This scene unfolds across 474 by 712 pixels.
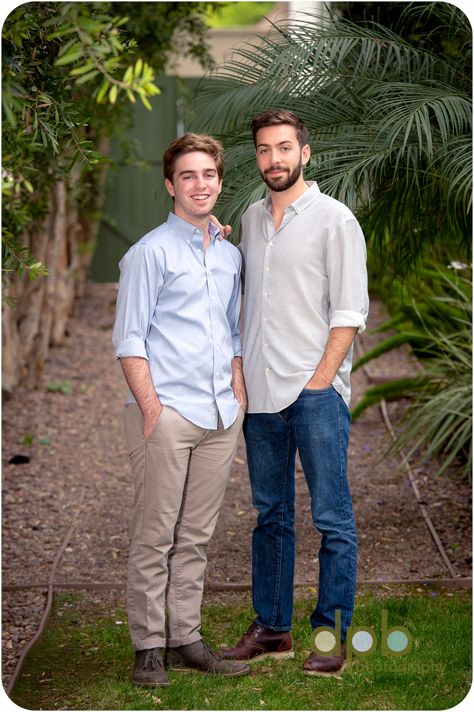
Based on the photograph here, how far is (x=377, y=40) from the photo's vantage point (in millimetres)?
4070

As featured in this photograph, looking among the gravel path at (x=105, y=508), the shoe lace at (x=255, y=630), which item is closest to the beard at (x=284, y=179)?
the shoe lace at (x=255, y=630)

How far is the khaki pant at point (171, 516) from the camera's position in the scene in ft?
10.5

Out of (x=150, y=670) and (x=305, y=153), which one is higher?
(x=305, y=153)

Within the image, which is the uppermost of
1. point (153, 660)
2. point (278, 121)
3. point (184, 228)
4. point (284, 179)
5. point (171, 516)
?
point (278, 121)

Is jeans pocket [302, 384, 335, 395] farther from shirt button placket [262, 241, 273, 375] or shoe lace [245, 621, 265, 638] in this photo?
shoe lace [245, 621, 265, 638]

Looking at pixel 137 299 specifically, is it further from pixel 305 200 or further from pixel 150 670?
pixel 150 670

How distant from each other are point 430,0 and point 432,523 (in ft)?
8.55

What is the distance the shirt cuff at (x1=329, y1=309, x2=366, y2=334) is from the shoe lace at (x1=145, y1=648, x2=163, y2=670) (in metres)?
1.25

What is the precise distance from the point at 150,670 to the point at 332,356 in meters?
1.22

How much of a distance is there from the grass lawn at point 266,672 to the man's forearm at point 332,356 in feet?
3.36

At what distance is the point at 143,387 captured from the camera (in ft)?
10.2

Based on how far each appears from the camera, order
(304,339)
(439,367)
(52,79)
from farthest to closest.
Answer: (439,367) → (304,339) → (52,79)

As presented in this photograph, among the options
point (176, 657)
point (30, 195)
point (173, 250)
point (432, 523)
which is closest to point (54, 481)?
point (30, 195)

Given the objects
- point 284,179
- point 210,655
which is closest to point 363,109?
point 284,179
